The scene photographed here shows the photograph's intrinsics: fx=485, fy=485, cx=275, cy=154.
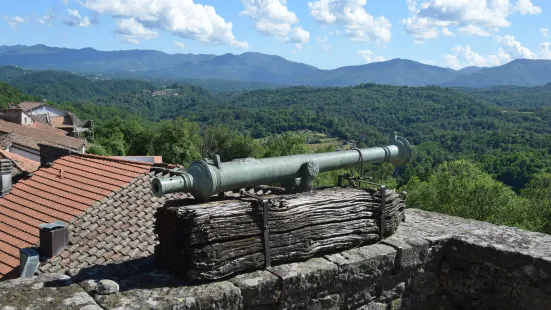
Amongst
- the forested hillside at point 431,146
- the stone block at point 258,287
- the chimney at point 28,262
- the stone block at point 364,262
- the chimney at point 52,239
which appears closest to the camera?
the stone block at point 258,287

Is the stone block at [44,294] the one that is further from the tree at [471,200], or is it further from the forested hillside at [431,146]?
the forested hillside at [431,146]

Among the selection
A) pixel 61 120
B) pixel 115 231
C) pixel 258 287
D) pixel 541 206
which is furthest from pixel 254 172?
pixel 61 120

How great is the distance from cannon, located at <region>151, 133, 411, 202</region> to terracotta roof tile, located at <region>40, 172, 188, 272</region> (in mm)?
4743

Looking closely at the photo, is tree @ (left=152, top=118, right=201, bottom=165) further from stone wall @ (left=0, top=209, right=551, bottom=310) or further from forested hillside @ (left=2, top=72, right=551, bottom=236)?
stone wall @ (left=0, top=209, right=551, bottom=310)

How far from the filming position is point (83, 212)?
9688 millimetres

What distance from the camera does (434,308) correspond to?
185 inches

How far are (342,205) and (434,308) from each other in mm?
1677

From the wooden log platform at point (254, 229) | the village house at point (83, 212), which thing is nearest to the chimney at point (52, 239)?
the village house at point (83, 212)

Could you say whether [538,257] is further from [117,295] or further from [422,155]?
[422,155]

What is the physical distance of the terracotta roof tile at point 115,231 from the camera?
8477 millimetres

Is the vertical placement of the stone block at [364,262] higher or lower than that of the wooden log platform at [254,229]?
lower

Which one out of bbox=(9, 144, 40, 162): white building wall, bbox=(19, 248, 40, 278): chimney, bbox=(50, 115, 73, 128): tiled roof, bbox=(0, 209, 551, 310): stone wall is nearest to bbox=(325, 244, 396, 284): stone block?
bbox=(0, 209, 551, 310): stone wall

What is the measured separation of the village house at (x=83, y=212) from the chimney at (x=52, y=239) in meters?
0.04

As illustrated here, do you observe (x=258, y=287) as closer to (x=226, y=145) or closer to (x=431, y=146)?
(x=226, y=145)
